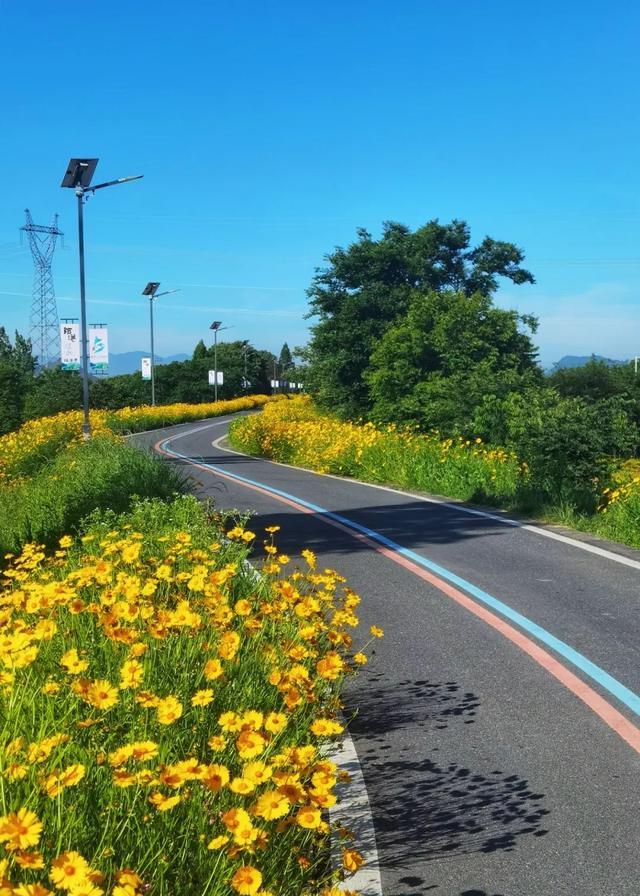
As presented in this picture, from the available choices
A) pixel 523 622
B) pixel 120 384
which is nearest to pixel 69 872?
pixel 523 622

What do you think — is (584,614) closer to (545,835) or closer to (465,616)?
(465,616)

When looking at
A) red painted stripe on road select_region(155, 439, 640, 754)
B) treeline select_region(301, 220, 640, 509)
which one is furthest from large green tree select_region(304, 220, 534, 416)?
red painted stripe on road select_region(155, 439, 640, 754)

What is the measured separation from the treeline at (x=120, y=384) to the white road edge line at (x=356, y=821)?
4640 centimetres

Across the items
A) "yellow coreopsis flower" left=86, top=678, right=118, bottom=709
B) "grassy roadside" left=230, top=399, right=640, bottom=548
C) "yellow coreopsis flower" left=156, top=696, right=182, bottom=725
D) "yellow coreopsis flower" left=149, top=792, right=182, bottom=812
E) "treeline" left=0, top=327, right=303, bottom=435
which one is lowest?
"grassy roadside" left=230, top=399, right=640, bottom=548

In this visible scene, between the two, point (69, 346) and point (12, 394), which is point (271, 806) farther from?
point (12, 394)

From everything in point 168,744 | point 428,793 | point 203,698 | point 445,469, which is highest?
point 203,698

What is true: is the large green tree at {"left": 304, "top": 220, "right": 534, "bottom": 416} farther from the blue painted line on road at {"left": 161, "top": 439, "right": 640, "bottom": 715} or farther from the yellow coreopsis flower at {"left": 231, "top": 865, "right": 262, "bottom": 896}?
the yellow coreopsis flower at {"left": 231, "top": 865, "right": 262, "bottom": 896}

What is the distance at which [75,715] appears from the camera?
3.56m

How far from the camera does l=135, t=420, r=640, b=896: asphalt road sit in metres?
3.45

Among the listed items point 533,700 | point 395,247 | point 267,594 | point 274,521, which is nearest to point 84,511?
point 274,521

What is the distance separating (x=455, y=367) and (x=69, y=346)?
14.7 metres

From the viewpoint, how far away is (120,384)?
77062mm

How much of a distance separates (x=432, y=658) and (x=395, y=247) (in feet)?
142

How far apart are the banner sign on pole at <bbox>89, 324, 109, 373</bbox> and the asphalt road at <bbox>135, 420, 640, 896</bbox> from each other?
29038 millimetres
